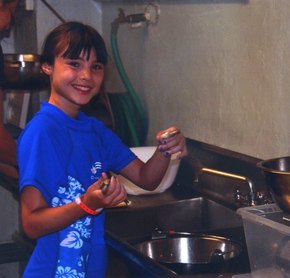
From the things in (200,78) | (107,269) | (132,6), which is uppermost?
(132,6)

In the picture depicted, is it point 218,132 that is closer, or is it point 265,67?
point 265,67

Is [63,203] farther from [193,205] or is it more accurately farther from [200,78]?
[200,78]

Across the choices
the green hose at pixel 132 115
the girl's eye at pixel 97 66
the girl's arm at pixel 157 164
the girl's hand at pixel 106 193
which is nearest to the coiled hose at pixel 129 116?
the green hose at pixel 132 115

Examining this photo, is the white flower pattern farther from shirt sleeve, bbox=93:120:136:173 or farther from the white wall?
the white wall

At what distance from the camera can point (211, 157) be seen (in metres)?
2.33

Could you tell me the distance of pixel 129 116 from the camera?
9.32 feet

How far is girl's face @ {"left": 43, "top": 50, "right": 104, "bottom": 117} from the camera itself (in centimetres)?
175

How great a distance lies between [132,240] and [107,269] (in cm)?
12

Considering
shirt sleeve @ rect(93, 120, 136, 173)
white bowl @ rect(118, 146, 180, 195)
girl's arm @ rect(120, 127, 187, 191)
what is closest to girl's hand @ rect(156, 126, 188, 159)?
girl's arm @ rect(120, 127, 187, 191)

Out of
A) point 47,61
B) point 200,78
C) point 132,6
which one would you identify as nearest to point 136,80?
point 132,6

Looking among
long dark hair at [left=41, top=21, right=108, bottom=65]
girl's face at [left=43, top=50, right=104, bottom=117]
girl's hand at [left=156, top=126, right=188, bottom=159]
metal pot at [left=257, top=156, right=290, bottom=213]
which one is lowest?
metal pot at [left=257, top=156, right=290, bottom=213]

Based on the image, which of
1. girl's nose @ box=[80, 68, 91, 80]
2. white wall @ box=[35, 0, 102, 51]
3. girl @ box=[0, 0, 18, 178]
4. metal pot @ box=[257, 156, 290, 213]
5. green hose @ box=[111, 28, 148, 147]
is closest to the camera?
metal pot @ box=[257, 156, 290, 213]

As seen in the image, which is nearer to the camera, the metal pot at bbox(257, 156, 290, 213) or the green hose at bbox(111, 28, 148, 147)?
the metal pot at bbox(257, 156, 290, 213)

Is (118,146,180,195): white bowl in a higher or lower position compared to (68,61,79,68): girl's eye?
lower
